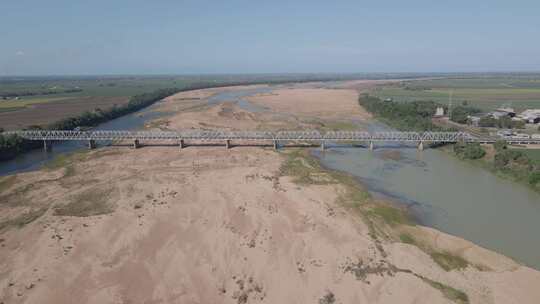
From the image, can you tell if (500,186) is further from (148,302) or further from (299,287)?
(148,302)

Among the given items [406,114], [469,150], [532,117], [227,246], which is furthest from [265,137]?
[532,117]

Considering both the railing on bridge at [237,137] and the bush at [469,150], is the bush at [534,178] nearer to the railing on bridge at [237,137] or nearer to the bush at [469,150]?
the bush at [469,150]

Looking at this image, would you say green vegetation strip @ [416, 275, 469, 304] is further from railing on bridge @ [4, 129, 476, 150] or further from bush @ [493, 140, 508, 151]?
bush @ [493, 140, 508, 151]

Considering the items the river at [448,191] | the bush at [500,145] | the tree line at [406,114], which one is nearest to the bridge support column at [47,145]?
the river at [448,191]

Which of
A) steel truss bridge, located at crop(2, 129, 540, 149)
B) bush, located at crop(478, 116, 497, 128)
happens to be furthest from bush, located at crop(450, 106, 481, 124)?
steel truss bridge, located at crop(2, 129, 540, 149)

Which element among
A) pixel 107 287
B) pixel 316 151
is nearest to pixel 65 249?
pixel 107 287

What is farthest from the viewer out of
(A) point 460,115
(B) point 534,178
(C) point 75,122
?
(A) point 460,115

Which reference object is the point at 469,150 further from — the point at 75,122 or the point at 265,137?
the point at 75,122
